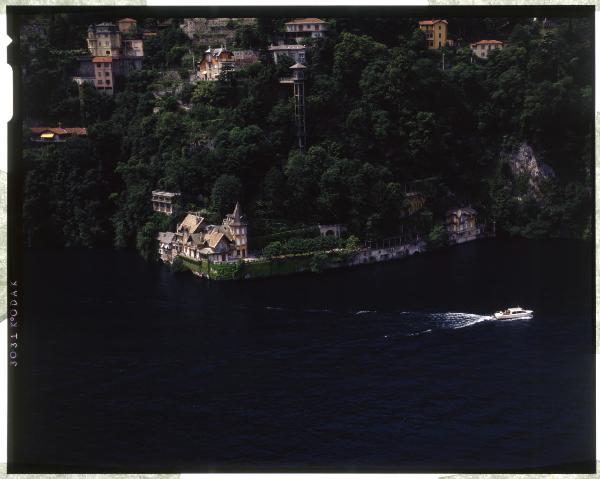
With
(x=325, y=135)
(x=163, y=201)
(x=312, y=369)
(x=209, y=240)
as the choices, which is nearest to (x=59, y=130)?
(x=163, y=201)

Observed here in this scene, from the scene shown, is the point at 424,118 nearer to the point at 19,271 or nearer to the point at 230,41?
the point at 230,41

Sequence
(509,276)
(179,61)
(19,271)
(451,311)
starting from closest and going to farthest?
(19,271) < (451,311) < (509,276) < (179,61)

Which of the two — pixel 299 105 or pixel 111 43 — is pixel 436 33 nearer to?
pixel 299 105

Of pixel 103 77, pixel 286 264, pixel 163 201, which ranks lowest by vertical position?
pixel 286 264

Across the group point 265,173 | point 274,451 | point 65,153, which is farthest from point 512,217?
point 274,451

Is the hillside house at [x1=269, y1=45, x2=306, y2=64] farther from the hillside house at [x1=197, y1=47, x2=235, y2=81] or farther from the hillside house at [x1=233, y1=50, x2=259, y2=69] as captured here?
the hillside house at [x1=197, y1=47, x2=235, y2=81]

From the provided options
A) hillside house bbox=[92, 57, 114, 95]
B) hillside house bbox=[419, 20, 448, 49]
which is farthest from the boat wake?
hillside house bbox=[92, 57, 114, 95]

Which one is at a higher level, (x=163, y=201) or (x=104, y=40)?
(x=104, y=40)
